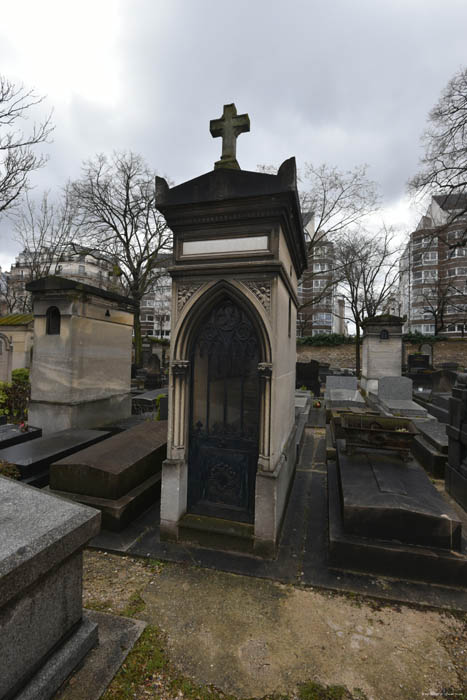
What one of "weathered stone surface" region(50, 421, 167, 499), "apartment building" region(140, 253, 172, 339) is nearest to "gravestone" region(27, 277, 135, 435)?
"weathered stone surface" region(50, 421, 167, 499)

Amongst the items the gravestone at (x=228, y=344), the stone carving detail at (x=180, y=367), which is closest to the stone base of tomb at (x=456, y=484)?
the gravestone at (x=228, y=344)

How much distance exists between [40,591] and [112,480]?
207cm

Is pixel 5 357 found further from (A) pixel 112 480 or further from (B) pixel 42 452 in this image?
(A) pixel 112 480

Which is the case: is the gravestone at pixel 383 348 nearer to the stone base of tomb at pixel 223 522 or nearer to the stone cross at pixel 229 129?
the stone base of tomb at pixel 223 522

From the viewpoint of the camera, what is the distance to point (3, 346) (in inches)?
460

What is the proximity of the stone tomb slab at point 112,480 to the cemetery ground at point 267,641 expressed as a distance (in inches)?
28.5

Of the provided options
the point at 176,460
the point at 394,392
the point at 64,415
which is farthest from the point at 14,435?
the point at 394,392

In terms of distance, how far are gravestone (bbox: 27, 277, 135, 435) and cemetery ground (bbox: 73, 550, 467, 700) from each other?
4.34m

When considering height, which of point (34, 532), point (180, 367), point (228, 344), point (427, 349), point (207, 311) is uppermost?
point (427, 349)

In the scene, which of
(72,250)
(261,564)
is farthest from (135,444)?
(72,250)

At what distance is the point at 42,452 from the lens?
16.0 feet

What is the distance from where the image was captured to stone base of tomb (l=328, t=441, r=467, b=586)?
9.83 ft

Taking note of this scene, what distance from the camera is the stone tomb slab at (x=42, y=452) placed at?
4477 millimetres

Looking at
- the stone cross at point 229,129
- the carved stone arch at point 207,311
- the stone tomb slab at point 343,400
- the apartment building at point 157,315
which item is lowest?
the stone tomb slab at point 343,400
